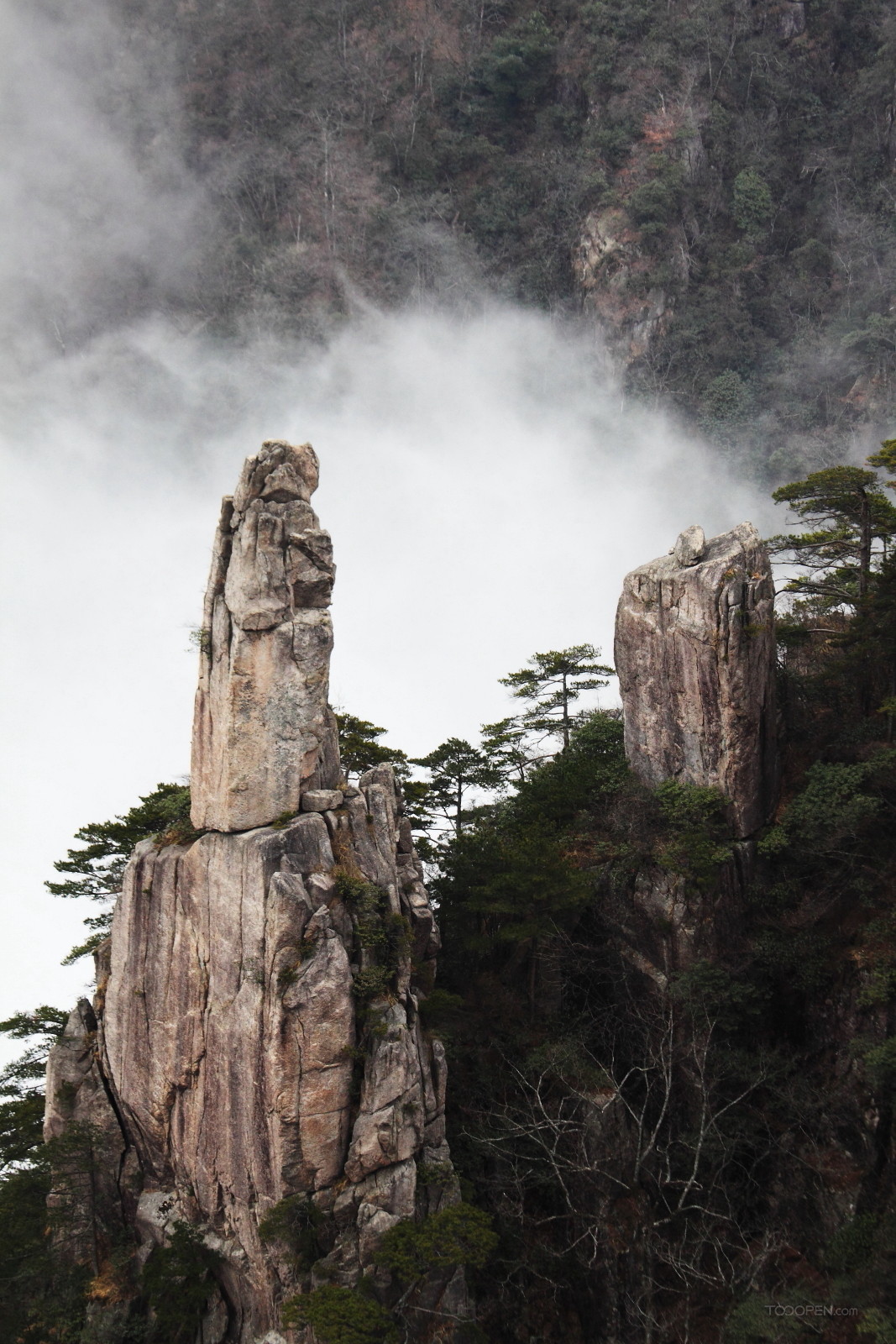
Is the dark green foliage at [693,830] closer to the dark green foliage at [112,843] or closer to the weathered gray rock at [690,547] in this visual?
the weathered gray rock at [690,547]

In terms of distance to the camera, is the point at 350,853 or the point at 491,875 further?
the point at 491,875

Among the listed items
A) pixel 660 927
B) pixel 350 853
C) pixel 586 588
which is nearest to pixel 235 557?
pixel 350 853

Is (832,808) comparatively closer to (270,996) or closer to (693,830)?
(693,830)

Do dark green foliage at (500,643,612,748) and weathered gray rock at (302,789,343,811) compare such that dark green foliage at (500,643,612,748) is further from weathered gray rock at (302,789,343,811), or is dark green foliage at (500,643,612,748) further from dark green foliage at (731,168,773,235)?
dark green foliage at (731,168,773,235)

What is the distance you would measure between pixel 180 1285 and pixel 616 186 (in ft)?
228

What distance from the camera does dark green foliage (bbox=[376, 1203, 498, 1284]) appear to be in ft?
60.1

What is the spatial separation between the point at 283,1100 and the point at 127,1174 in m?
5.71

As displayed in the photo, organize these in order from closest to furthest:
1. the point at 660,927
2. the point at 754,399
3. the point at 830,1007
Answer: the point at 830,1007, the point at 660,927, the point at 754,399

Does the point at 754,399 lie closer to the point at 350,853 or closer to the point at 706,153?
the point at 706,153

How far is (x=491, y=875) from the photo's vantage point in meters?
25.4

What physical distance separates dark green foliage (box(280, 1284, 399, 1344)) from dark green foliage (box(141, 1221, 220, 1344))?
247 centimetres

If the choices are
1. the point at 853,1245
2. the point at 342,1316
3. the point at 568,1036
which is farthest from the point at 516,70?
the point at 342,1316

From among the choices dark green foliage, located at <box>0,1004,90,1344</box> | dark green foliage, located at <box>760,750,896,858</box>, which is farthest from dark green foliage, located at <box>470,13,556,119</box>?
dark green foliage, located at <box>0,1004,90,1344</box>

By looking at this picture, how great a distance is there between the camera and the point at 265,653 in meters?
21.4
